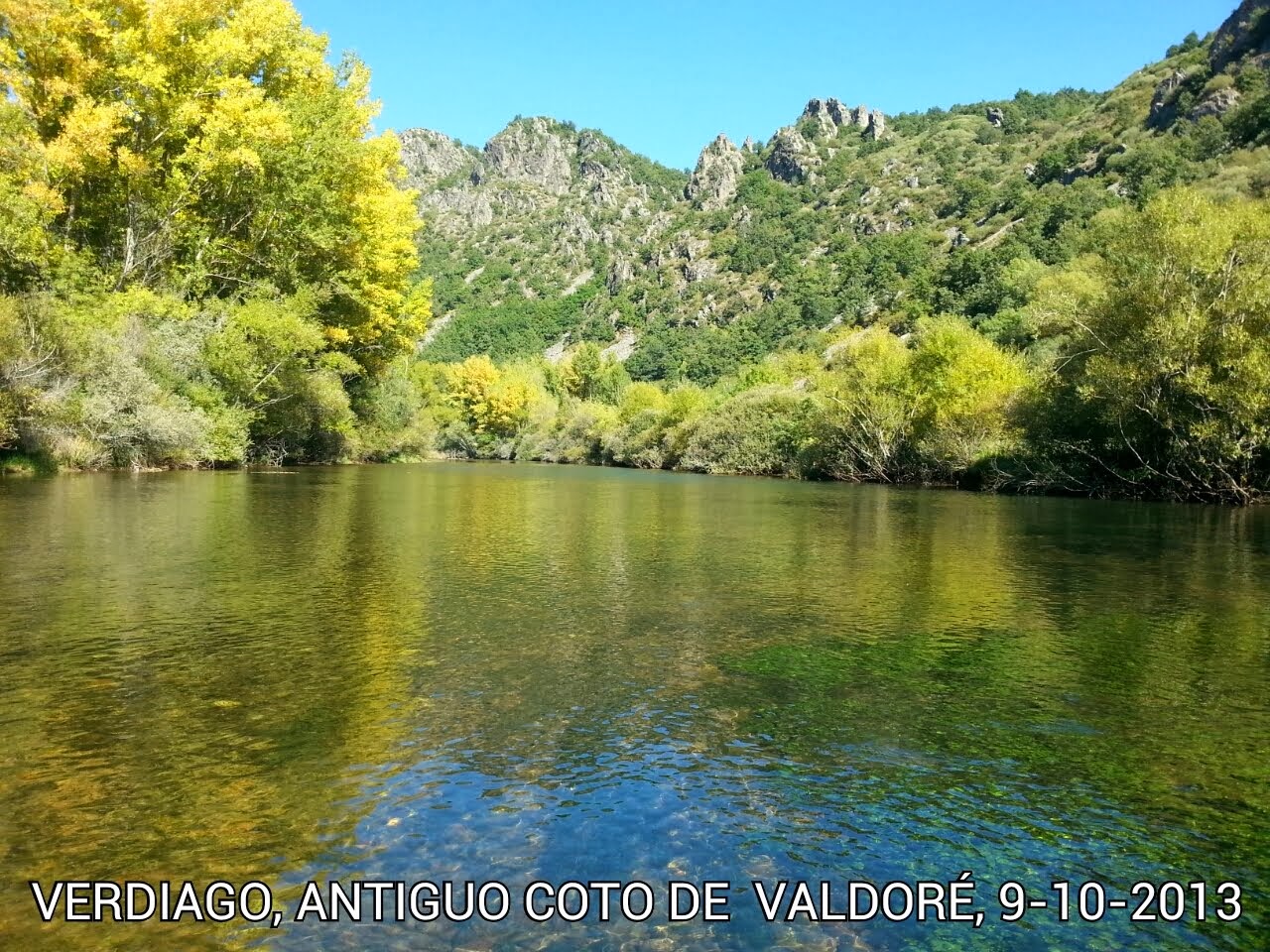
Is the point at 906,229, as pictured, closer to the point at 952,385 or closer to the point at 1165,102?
the point at 1165,102

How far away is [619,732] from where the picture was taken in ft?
24.0

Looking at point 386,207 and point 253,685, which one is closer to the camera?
point 253,685

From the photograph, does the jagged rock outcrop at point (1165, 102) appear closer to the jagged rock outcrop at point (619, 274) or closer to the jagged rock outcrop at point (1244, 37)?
the jagged rock outcrop at point (1244, 37)

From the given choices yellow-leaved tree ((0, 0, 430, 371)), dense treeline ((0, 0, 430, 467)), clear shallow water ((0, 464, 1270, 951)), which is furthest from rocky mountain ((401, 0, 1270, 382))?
clear shallow water ((0, 464, 1270, 951))

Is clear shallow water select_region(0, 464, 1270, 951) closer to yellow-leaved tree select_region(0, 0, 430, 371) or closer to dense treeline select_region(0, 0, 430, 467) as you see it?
dense treeline select_region(0, 0, 430, 467)

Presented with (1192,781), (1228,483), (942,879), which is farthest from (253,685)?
(1228,483)

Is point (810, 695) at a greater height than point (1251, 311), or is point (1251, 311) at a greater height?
point (1251, 311)

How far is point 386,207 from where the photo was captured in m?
46.3

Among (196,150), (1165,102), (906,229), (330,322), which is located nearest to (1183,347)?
(196,150)

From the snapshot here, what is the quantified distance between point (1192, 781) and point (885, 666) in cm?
336

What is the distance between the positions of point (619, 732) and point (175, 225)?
125 ft

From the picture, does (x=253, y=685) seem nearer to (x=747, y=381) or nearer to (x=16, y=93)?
(x=16, y=93)

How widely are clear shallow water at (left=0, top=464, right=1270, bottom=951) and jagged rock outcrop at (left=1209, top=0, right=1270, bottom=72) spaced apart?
385 feet

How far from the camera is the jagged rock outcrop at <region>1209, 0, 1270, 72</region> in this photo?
102m
